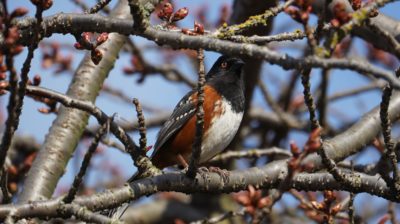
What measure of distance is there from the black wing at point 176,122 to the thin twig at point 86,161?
2173 millimetres

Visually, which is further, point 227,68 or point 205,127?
point 227,68

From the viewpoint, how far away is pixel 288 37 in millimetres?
2883

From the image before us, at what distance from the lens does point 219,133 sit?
14.6 feet

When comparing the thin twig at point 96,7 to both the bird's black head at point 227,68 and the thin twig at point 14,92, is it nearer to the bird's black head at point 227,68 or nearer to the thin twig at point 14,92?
the thin twig at point 14,92

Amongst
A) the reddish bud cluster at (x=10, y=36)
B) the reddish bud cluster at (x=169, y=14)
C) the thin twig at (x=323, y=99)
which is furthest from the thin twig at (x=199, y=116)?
the thin twig at (x=323, y=99)

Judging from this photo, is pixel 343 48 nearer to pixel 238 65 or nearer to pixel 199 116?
pixel 238 65

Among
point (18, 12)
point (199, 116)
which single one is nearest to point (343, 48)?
point (199, 116)

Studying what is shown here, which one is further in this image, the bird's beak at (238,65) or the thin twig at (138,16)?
the bird's beak at (238,65)

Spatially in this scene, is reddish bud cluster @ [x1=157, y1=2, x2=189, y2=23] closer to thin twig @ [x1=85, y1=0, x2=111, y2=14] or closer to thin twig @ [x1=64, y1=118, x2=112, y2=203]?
thin twig @ [x1=85, y1=0, x2=111, y2=14]

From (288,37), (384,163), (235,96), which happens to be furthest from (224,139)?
(288,37)

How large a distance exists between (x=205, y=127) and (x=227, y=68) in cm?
94

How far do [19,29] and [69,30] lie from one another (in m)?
0.20

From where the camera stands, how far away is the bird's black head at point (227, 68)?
525 centimetres

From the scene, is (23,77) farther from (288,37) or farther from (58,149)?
(58,149)
